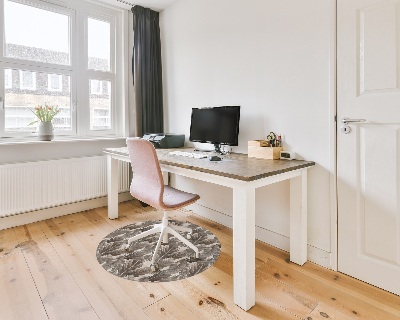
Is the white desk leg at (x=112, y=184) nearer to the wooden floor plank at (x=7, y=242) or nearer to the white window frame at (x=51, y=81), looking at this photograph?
the wooden floor plank at (x=7, y=242)

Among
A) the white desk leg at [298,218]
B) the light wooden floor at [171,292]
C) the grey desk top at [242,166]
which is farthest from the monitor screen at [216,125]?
the light wooden floor at [171,292]

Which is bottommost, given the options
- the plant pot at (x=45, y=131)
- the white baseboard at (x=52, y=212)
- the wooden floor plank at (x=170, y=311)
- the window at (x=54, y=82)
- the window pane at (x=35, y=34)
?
the wooden floor plank at (x=170, y=311)

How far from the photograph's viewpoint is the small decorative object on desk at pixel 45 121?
9.66 ft

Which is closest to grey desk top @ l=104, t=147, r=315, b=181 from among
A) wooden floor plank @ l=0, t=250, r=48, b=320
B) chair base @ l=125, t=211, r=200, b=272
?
chair base @ l=125, t=211, r=200, b=272

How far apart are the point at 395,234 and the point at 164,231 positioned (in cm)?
160

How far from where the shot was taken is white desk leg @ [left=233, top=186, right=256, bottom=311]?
1.61 meters

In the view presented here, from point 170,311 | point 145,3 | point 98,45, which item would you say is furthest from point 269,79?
point 98,45

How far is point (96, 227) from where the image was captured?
2.83 m

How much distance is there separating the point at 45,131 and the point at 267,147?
234cm

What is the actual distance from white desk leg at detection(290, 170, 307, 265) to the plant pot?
253 cm

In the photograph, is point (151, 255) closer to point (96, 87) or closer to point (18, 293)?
point (18, 293)

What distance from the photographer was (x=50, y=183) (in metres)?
2.96

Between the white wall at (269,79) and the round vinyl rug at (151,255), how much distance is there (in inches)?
21.0

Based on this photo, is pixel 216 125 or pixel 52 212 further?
pixel 52 212
